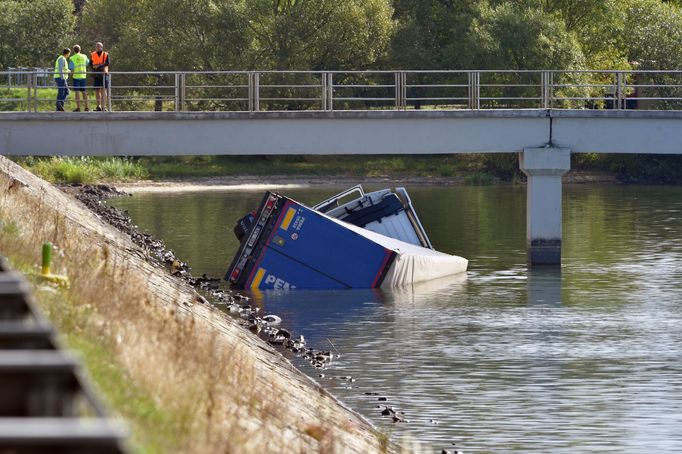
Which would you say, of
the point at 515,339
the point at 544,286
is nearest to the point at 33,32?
the point at 544,286

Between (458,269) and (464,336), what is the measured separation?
466 inches

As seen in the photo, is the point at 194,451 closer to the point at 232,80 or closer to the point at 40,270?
the point at 40,270

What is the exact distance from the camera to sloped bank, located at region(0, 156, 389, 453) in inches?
392

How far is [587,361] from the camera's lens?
2453cm

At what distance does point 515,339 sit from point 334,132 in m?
13.2

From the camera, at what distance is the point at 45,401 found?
5410 millimetres

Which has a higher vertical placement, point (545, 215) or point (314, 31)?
point (314, 31)

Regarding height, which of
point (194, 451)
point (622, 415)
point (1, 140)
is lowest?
point (622, 415)

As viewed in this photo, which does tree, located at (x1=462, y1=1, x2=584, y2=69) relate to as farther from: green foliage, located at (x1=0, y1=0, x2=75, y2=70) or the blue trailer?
the blue trailer

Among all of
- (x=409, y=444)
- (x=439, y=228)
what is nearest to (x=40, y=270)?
(x=409, y=444)

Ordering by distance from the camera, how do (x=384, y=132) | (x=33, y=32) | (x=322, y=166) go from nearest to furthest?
1. (x=384, y=132)
2. (x=322, y=166)
3. (x=33, y=32)

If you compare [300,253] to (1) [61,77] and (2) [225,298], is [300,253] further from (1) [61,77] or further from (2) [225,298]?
(1) [61,77]

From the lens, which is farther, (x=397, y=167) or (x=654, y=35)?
(x=397, y=167)

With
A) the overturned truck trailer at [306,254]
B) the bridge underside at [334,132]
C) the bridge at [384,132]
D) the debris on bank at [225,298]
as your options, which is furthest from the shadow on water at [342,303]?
the bridge underside at [334,132]
